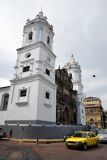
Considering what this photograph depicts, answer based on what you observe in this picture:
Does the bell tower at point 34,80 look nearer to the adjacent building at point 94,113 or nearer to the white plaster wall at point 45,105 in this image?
the white plaster wall at point 45,105

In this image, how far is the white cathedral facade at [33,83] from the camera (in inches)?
673

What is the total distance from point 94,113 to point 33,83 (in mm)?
43031

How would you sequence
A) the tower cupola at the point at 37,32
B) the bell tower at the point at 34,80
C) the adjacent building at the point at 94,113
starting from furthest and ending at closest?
the adjacent building at the point at 94,113
the tower cupola at the point at 37,32
the bell tower at the point at 34,80

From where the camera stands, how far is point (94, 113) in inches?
2071

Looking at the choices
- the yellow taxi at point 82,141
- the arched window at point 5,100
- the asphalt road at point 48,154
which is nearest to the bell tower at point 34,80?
the arched window at point 5,100

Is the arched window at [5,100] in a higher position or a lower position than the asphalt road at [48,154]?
higher

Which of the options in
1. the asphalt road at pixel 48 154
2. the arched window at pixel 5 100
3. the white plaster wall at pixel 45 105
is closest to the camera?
the asphalt road at pixel 48 154

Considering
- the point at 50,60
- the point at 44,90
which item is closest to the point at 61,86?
the point at 50,60

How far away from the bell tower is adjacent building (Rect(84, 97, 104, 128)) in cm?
3741

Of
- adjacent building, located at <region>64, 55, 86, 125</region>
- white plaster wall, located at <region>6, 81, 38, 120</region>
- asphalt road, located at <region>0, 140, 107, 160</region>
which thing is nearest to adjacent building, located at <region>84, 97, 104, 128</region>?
adjacent building, located at <region>64, 55, 86, 125</region>

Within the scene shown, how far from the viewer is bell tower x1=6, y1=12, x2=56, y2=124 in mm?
17047

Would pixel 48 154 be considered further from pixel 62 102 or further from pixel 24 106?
pixel 62 102

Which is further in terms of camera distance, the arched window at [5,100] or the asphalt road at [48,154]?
the arched window at [5,100]

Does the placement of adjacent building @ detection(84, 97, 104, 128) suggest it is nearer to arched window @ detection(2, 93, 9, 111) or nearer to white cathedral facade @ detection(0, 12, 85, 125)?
white cathedral facade @ detection(0, 12, 85, 125)
